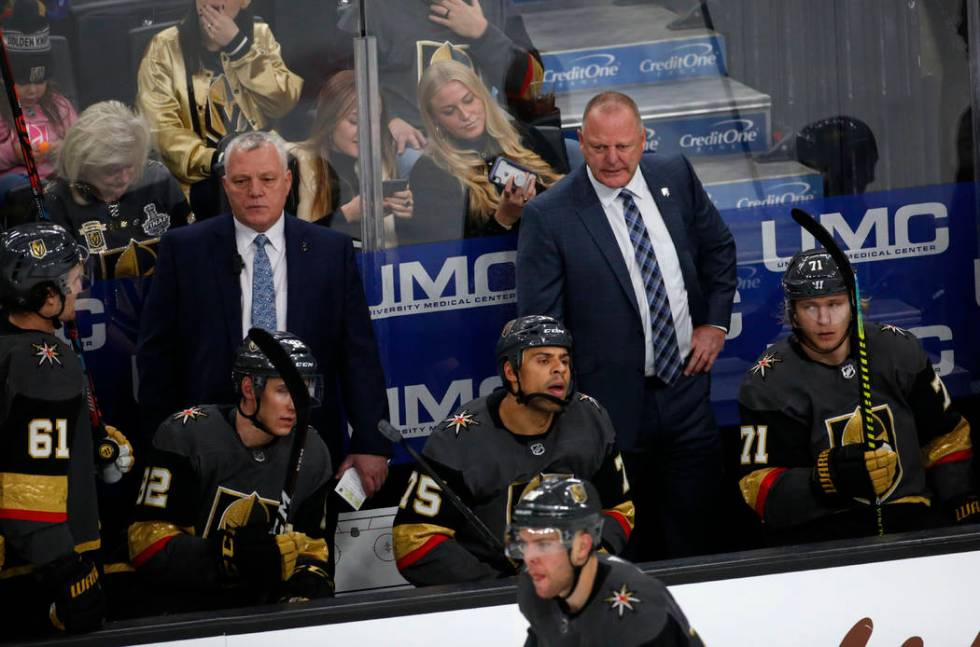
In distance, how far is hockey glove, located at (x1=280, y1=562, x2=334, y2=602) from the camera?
4293 millimetres

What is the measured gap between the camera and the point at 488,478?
4395 millimetres

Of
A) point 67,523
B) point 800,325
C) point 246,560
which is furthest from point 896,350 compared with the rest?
point 67,523

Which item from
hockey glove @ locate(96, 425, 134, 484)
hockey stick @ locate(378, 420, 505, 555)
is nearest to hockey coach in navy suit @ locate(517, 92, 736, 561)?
hockey stick @ locate(378, 420, 505, 555)

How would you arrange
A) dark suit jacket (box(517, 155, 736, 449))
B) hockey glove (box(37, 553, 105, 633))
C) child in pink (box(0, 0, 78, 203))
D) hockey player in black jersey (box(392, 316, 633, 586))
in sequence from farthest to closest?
child in pink (box(0, 0, 78, 203))
dark suit jacket (box(517, 155, 736, 449))
hockey player in black jersey (box(392, 316, 633, 586))
hockey glove (box(37, 553, 105, 633))

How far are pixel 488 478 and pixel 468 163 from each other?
1.37 m

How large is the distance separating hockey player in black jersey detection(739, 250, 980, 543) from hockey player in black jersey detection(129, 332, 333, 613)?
126cm

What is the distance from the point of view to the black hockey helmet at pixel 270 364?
435 cm

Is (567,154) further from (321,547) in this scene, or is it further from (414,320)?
(321,547)

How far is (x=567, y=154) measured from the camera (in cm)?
542

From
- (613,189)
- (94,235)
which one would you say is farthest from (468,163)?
(94,235)

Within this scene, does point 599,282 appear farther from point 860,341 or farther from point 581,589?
point 581,589

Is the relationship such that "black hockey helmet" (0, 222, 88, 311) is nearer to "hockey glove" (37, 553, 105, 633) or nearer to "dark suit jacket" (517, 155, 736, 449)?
"hockey glove" (37, 553, 105, 633)

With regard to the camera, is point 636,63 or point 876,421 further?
point 636,63

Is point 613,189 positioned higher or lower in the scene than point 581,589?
higher
